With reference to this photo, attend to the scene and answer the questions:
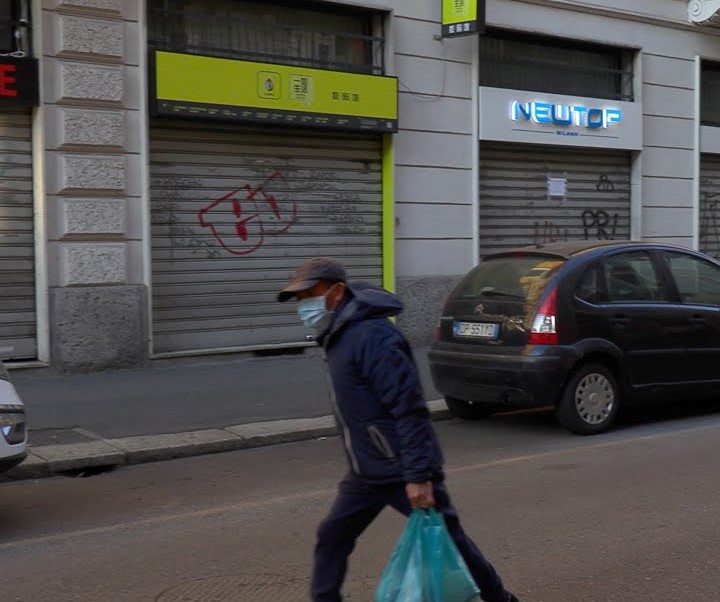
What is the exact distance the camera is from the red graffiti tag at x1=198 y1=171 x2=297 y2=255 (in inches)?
488

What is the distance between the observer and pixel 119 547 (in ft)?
18.1

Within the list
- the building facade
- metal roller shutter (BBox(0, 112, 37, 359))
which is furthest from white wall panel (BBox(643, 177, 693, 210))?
metal roller shutter (BBox(0, 112, 37, 359))

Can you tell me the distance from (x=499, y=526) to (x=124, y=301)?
665 cm

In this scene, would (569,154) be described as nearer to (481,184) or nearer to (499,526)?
(481,184)

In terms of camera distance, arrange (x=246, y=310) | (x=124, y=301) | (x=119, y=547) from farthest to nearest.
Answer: (x=246, y=310)
(x=124, y=301)
(x=119, y=547)

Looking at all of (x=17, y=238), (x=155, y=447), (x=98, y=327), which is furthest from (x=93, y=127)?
(x=155, y=447)

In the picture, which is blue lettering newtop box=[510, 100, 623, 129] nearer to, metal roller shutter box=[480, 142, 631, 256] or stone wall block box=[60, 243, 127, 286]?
metal roller shutter box=[480, 142, 631, 256]

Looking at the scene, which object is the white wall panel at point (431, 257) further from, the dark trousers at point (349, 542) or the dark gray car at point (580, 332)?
the dark trousers at point (349, 542)

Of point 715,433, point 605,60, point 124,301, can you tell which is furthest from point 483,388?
point 605,60

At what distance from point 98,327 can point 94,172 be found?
1.71 meters

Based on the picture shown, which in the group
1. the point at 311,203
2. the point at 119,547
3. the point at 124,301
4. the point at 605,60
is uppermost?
the point at 605,60

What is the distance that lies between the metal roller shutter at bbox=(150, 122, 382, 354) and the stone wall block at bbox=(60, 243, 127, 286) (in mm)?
608

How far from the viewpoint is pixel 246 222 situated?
41.4 feet

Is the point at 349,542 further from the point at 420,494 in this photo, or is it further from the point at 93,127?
the point at 93,127
